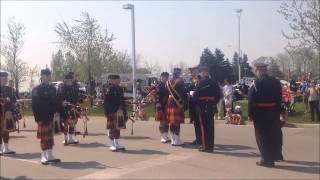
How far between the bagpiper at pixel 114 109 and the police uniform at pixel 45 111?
179 cm

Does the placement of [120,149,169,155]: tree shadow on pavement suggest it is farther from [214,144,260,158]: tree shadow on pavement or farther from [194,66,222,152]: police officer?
[214,144,260,158]: tree shadow on pavement

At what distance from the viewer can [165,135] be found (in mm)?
14031

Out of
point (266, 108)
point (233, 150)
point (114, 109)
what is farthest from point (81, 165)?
point (266, 108)

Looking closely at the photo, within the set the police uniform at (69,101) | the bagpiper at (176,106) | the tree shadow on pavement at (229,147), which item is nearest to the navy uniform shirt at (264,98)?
the tree shadow on pavement at (229,147)

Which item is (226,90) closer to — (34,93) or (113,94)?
(113,94)

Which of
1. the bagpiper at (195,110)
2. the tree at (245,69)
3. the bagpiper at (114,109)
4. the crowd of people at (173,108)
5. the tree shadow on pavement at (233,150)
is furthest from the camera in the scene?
the tree at (245,69)

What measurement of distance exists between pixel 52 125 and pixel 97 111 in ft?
47.8

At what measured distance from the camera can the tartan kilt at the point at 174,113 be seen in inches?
520

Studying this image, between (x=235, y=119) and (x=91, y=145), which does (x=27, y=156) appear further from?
(x=235, y=119)

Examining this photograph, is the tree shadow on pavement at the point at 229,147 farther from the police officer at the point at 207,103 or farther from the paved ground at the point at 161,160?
the police officer at the point at 207,103

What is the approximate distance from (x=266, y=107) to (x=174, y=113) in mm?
3096

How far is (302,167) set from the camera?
10.4 m

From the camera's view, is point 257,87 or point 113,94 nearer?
point 257,87

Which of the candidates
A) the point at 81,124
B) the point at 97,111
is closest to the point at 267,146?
the point at 81,124
